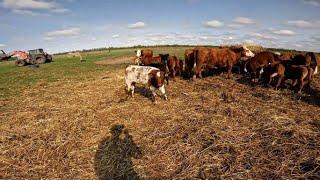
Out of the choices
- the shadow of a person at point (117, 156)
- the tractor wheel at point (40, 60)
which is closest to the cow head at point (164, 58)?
the shadow of a person at point (117, 156)

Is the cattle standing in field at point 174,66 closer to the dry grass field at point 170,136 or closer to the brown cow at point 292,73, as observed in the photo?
the dry grass field at point 170,136

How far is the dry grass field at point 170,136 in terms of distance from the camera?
689 centimetres

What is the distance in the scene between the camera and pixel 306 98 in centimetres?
1116

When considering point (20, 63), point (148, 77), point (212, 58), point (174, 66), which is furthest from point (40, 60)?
point (148, 77)

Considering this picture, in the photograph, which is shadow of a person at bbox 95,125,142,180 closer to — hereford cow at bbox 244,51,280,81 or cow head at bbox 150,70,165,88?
cow head at bbox 150,70,165,88

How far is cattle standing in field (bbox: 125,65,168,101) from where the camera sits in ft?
38.1

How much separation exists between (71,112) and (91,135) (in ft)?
8.69

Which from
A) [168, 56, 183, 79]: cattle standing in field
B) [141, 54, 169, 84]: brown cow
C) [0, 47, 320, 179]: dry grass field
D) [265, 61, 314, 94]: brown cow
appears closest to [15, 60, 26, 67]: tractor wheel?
[141, 54, 169, 84]: brown cow

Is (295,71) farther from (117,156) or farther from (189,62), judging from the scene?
(117,156)

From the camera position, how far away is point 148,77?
11.9 m

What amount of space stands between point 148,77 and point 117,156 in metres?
4.71

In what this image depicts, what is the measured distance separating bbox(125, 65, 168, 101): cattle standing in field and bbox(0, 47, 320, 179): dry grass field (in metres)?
0.52

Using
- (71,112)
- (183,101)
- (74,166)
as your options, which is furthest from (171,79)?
(74,166)

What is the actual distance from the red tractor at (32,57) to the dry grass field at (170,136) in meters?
25.8
